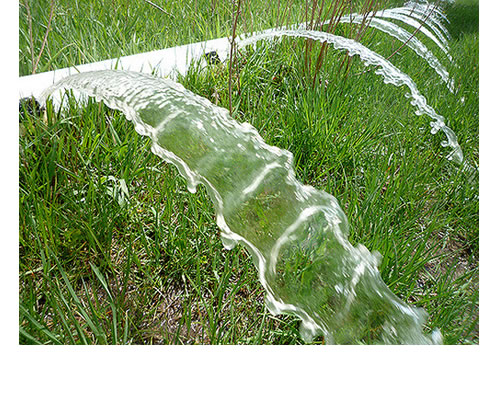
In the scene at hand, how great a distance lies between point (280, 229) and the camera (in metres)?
0.47

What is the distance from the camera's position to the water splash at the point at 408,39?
1.03 metres

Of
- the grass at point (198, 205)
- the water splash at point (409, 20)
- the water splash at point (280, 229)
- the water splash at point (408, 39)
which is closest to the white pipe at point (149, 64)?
the grass at point (198, 205)

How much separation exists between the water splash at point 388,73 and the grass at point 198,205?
0.03 m

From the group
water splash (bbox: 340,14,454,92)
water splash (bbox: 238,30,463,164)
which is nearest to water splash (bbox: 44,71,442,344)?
water splash (bbox: 238,30,463,164)

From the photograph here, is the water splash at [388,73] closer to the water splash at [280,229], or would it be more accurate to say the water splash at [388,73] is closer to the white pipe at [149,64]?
the white pipe at [149,64]

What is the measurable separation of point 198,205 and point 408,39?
0.97m

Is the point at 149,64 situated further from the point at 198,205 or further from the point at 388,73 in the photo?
the point at 388,73

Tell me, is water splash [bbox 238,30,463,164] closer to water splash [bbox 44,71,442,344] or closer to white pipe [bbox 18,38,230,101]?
white pipe [bbox 18,38,230,101]

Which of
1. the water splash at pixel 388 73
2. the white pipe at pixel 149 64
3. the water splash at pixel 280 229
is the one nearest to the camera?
the water splash at pixel 280 229

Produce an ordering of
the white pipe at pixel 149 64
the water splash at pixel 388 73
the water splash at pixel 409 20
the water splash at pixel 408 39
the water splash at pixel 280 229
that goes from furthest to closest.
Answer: the water splash at pixel 409 20 < the water splash at pixel 408 39 < the water splash at pixel 388 73 < the white pipe at pixel 149 64 < the water splash at pixel 280 229

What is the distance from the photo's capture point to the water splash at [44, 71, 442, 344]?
0.45 m

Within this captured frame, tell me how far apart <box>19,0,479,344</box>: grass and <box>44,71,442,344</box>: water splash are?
0.16ft
